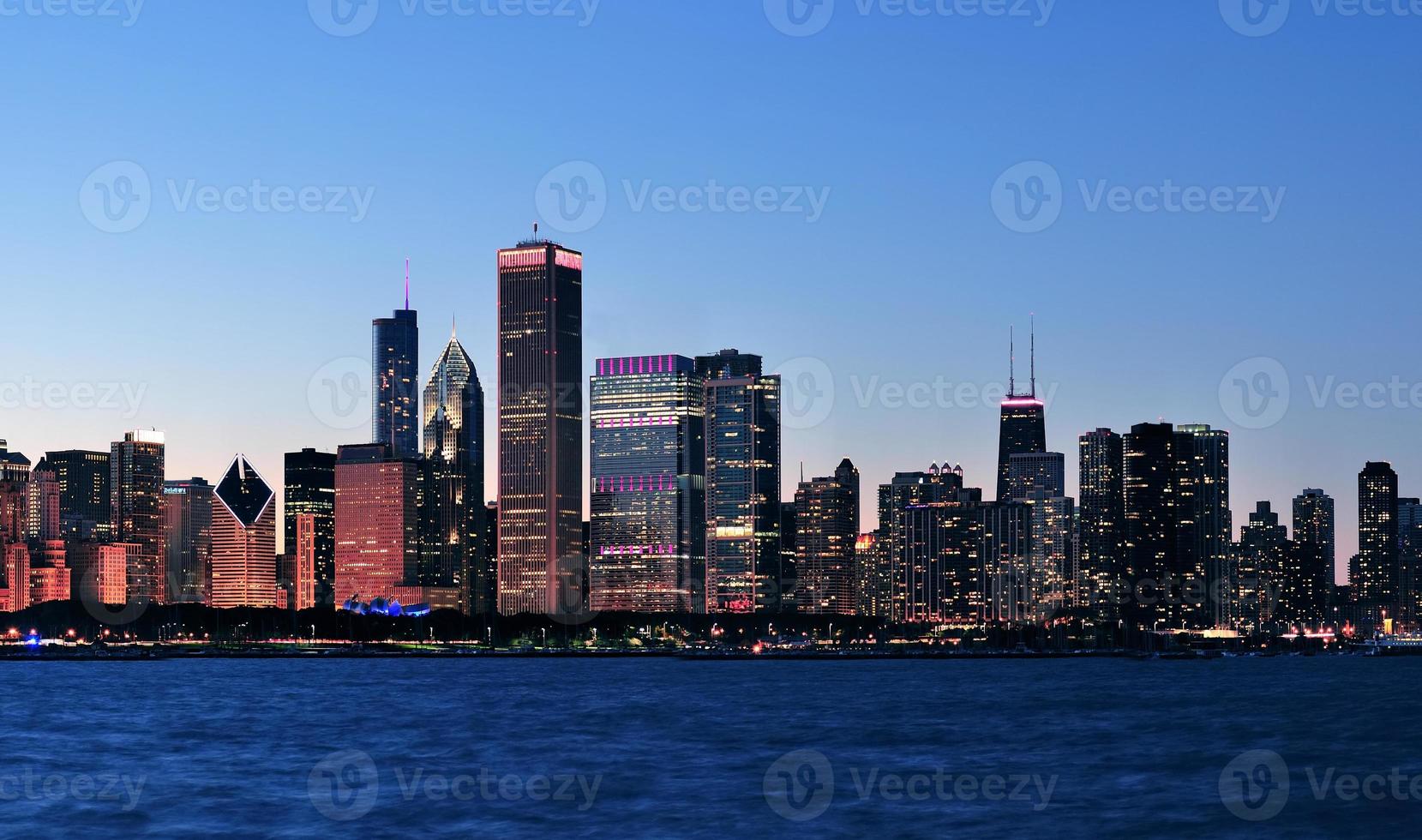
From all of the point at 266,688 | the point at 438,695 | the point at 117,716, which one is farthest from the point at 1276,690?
the point at 117,716

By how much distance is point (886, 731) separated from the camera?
10856 centimetres

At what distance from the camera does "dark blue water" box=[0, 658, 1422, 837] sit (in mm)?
64250

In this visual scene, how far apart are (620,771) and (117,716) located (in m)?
60.5

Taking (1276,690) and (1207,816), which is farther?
(1276,690)

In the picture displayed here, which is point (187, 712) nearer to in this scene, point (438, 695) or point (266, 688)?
point (438, 695)

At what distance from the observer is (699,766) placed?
278 feet

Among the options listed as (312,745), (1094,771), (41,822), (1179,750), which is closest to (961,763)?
(1094,771)

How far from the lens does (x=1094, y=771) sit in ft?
274

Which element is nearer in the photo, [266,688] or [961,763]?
[961,763]

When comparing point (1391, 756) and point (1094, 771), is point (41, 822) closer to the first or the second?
point (1094, 771)

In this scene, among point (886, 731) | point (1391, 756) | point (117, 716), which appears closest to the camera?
point (1391, 756)

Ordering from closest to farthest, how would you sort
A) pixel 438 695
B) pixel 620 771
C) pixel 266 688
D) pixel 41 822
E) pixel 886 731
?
pixel 41 822, pixel 620 771, pixel 886 731, pixel 438 695, pixel 266 688

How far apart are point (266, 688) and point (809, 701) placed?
195 ft

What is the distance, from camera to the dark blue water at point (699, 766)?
64250 millimetres
